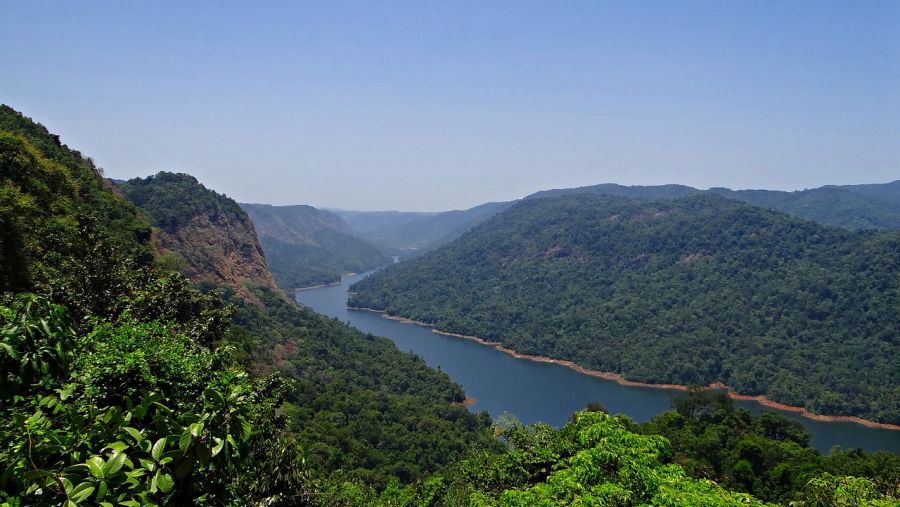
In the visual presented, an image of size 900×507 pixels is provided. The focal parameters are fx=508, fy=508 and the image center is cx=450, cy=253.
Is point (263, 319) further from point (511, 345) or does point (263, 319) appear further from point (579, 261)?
point (579, 261)

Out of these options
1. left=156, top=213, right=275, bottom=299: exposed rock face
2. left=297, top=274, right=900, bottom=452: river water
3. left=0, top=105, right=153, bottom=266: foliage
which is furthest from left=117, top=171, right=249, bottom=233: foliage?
left=297, top=274, right=900, bottom=452: river water

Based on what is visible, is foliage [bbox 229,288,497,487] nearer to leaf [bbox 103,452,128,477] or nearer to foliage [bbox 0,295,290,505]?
foliage [bbox 0,295,290,505]

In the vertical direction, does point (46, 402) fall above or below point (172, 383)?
above

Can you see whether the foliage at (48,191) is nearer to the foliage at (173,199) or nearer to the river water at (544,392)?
the foliage at (173,199)

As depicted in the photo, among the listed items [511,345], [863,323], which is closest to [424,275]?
[511,345]

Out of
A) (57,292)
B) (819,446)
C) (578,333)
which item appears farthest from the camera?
(578,333)
